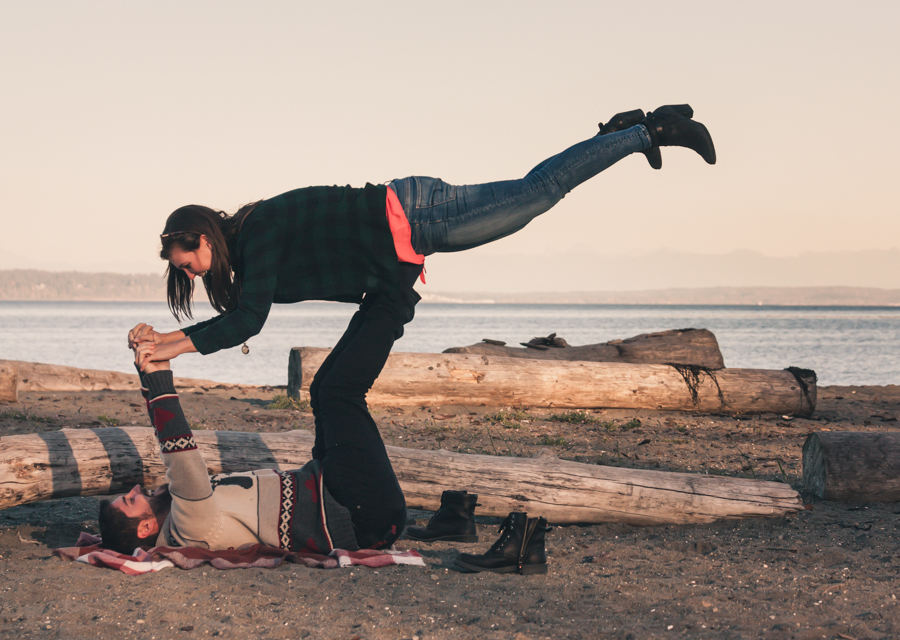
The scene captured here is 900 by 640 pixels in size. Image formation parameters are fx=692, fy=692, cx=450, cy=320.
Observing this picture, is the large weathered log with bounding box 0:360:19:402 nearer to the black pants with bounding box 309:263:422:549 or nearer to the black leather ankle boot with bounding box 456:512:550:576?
the black pants with bounding box 309:263:422:549

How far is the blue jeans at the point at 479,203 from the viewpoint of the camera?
3.77 m

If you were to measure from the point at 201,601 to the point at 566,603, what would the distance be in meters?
1.74

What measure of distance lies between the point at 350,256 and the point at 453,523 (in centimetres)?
195

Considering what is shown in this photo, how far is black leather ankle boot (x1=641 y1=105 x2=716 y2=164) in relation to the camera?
4.26m

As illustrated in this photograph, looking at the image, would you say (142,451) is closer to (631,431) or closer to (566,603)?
(566,603)

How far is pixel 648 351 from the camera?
11.4 meters

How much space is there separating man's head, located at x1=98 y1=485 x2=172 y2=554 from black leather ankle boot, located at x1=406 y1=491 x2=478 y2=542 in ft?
5.32

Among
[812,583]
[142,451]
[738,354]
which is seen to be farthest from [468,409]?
[738,354]

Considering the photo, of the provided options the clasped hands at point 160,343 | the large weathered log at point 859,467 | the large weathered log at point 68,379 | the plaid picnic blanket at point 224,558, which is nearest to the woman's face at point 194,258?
the clasped hands at point 160,343

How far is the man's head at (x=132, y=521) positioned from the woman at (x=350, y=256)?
95cm

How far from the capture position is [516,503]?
15.9 feet

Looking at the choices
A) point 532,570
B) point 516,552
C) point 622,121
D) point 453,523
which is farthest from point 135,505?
point 622,121

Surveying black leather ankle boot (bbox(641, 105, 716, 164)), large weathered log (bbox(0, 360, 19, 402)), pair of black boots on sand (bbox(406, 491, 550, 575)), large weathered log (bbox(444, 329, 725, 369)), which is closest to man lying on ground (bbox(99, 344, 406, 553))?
pair of black boots on sand (bbox(406, 491, 550, 575))

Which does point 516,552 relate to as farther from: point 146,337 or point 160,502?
point 146,337
